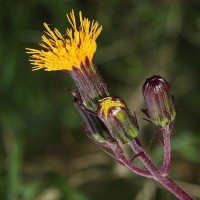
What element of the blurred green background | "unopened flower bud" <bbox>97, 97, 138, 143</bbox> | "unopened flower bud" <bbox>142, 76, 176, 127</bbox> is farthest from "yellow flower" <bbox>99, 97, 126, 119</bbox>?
the blurred green background

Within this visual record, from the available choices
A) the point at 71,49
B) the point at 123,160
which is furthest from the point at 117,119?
the point at 71,49

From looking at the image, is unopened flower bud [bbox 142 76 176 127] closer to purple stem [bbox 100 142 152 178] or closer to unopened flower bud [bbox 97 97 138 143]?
unopened flower bud [bbox 97 97 138 143]

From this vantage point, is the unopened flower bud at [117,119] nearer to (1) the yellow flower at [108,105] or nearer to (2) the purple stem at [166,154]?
(1) the yellow flower at [108,105]

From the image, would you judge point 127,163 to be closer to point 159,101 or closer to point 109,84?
point 159,101

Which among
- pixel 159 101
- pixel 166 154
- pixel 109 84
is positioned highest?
pixel 109 84

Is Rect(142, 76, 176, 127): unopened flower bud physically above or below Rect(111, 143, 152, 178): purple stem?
above

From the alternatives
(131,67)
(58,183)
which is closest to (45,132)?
(131,67)

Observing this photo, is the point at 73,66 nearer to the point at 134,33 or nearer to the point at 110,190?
the point at 134,33
